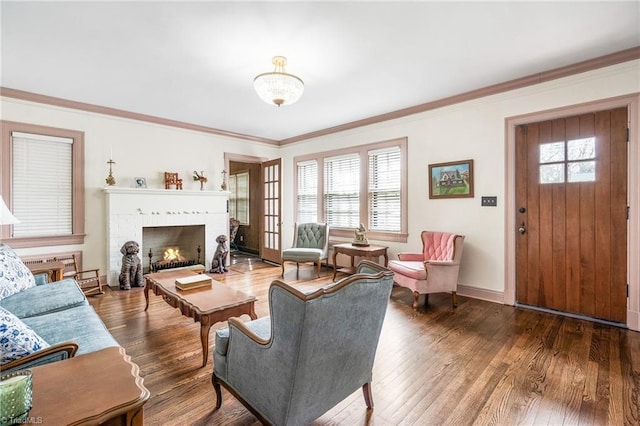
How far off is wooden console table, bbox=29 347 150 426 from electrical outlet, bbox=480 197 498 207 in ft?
12.7

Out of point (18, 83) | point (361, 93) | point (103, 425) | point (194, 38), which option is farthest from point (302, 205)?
point (103, 425)

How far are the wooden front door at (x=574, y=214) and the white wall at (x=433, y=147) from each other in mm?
202

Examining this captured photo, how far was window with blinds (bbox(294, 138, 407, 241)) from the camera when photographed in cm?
472

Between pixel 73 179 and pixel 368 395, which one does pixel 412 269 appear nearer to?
pixel 368 395

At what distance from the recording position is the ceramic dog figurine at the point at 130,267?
4.32 meters

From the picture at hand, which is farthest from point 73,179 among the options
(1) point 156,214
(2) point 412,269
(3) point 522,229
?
(3) point 522,229

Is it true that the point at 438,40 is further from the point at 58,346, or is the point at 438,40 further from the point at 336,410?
the point at 58,346

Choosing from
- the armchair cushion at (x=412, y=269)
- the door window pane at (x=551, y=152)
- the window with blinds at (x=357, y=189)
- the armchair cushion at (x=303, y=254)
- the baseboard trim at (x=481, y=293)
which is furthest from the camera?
the armchair cushion at (x=303, y=254)

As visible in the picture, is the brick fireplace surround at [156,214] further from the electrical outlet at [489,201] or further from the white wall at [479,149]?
the electrical outlet at [489,201]

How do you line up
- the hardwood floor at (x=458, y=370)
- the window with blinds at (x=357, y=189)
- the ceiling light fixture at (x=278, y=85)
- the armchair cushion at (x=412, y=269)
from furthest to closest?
the window with blinds at (x=357, y=189), the armchair cushion at (x=412, y=269), the ceiling light fixture at (x=278, y=85), the hardwood floor at (x=458, y=370)

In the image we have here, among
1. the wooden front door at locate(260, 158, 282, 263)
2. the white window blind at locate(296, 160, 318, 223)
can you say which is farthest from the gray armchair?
the wooden front door at locate(260, 158, 282, 263)

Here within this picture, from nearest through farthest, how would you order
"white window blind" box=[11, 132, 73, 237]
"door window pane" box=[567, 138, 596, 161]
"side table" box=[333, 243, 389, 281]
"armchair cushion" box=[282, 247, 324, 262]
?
"door window pane" box=[567, 138, 596, 161] → "white window blind" box=[11, 132, 73, 237] → "side table" box=[333, 243, 389, 281] → "armchair cushion" box=[282, 247, 324, 262]

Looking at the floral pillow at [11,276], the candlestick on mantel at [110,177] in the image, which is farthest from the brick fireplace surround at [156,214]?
the floral pillow at [11,276]

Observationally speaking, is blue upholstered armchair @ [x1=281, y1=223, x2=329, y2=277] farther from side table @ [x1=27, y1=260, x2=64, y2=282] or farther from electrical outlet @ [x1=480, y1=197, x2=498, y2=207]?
side table @ [x1=27, y1=260, x2=64, y2=282]
